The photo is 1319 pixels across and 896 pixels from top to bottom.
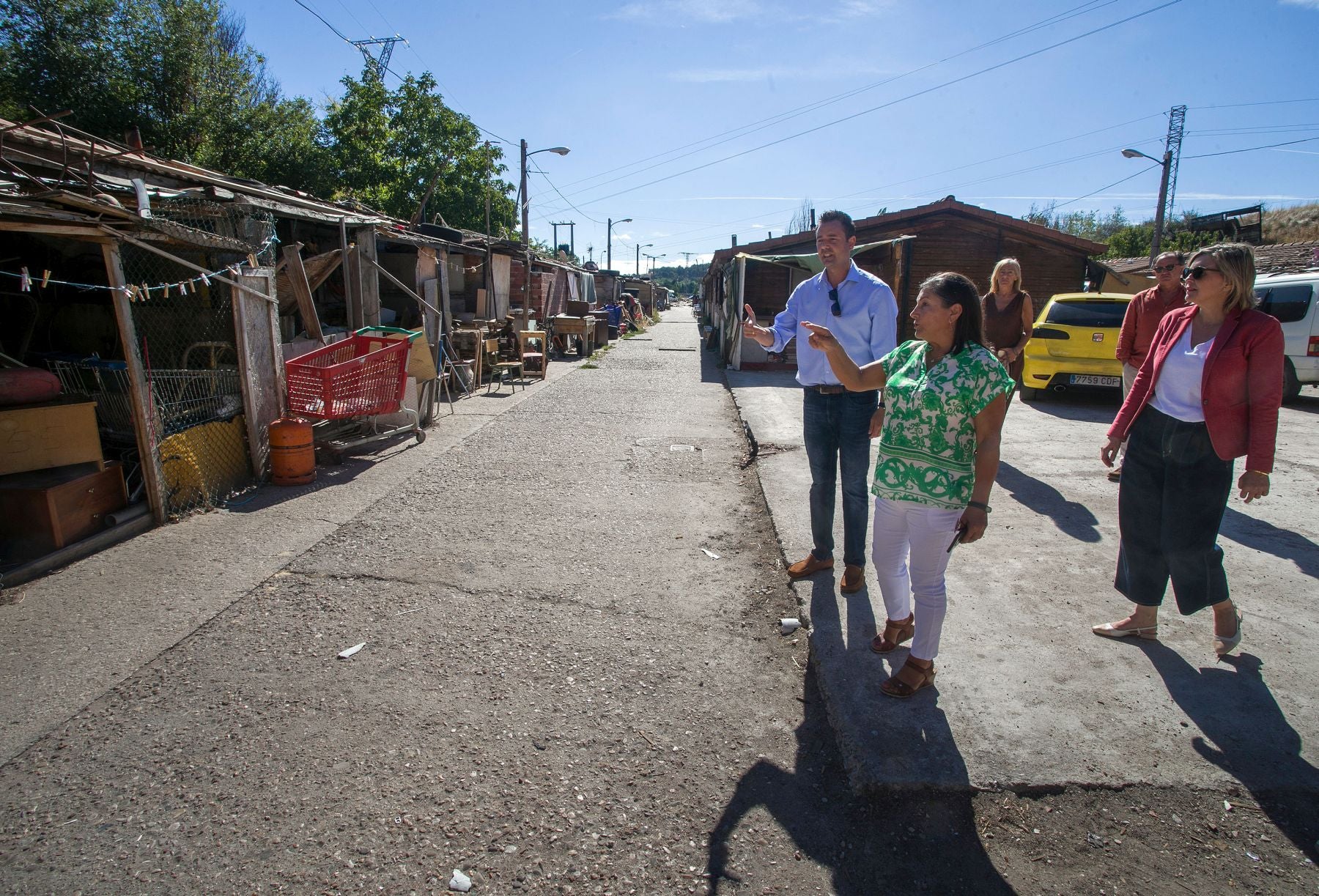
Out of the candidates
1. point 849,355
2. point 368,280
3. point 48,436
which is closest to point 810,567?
point 849,355

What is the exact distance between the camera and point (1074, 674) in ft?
10.4

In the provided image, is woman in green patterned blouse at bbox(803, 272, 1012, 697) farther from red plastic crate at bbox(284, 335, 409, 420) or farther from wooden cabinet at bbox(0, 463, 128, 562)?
red plastic crate at bbox(284, 335, 409, 420)

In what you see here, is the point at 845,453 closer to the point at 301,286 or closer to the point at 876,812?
the point at 876,812

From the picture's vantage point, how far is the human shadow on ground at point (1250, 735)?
235 centimetres

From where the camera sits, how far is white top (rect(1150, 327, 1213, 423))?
3.01 m

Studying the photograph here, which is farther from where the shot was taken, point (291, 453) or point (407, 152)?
point (407, 152)

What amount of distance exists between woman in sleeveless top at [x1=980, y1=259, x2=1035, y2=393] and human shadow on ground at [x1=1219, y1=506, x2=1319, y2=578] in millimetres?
1972

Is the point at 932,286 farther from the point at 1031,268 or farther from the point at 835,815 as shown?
the point at 1031,268

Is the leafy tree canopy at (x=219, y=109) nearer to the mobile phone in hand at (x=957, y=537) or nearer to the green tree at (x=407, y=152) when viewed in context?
the green tree at (x=407, y=152)

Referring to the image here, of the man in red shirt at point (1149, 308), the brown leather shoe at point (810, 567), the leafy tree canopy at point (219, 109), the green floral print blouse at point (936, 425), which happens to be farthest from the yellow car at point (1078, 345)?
the leafy tree canopy at point (219, 109)

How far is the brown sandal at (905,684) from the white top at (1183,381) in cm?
154

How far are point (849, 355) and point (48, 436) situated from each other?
5125 millimetres

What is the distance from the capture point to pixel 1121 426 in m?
3.45

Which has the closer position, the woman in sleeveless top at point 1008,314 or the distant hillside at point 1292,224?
the woman in sleeveless top at point 1008,314
